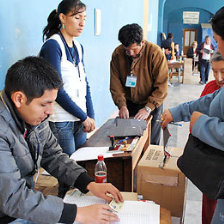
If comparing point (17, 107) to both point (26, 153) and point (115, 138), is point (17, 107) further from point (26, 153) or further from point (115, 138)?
point (115, 138)

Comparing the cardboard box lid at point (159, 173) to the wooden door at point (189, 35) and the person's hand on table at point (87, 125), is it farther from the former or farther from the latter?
the wooden door at point (189, 35)

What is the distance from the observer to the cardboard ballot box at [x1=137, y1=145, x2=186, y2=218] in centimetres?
Result: 159

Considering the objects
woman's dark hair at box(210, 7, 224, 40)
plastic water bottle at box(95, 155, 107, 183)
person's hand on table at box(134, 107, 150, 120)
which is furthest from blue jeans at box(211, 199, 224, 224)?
person's hand on table at box(134, 107, 150, 120)

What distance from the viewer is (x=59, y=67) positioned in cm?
195

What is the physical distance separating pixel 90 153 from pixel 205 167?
908mm

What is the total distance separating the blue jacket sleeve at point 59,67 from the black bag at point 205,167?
3.43 feet

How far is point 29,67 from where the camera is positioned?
1.15 meters

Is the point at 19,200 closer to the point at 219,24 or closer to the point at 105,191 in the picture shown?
the point at 105,191

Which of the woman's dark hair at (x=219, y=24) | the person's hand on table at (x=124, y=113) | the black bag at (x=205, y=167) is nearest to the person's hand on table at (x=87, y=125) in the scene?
the person's hand on table at (x=124, y=113)

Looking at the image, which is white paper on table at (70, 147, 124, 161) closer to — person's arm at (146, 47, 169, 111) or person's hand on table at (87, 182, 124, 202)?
person's hand on table at (87, 182, 124, 202)

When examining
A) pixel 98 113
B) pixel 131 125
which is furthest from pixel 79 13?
pixel 98 113

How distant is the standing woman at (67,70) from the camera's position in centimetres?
198

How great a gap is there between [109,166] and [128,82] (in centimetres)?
103

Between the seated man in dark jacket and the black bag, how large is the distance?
0.34 metres
